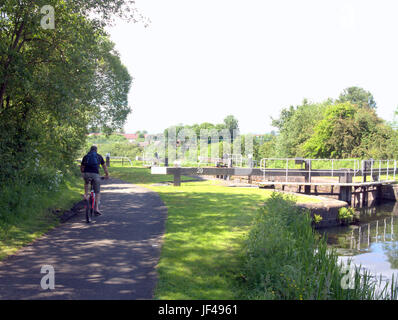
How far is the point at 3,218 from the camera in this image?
8820 millimetres

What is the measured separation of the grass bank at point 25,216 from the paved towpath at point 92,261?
35 centimetres

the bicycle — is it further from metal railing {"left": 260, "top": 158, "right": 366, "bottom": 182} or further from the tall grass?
metal railing {"left": 260, "top": 158, "right": 366, "bottom": 182}

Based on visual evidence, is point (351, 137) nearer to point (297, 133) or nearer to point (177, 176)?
point (297, 133)

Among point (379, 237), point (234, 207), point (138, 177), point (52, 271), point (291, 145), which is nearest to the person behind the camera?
point (52, 271)

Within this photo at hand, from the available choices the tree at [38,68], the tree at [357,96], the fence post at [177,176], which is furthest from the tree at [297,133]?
the tree at [357,96]

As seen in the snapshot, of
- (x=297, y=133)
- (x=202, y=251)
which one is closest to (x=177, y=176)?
(x=202, y=251)

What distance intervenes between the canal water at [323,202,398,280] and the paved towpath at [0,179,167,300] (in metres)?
5.43

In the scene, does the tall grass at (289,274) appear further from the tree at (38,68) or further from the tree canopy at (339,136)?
the tree canopy at (339,136)

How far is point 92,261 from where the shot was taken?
20.7 feet

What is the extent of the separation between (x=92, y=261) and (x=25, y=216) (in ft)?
13.9

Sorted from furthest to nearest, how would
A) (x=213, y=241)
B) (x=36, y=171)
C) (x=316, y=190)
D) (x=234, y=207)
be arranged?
(x=316, y=190) → (x=234, y=207) → (x=36, y=171) → (x=213, y=241)

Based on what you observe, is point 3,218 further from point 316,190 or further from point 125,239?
point 316,190

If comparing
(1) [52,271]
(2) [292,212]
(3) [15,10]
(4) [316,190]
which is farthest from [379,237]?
(3) [15,10]
